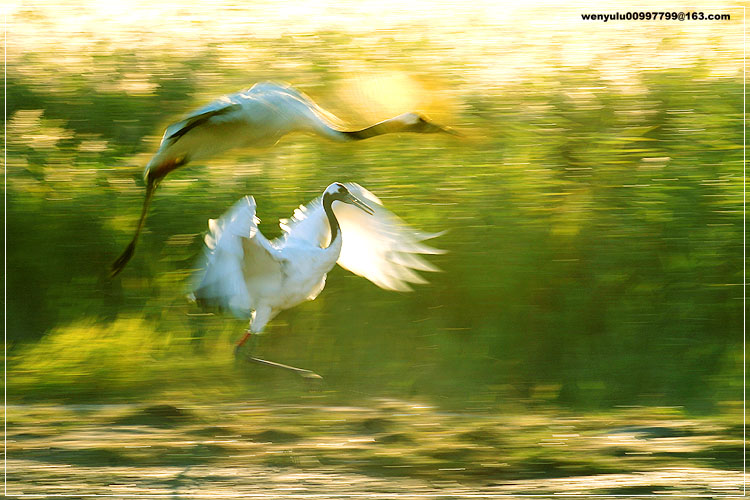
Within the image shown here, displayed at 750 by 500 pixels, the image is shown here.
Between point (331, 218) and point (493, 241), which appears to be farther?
point (493, 241)

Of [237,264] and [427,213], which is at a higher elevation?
[427,213]

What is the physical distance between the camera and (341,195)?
96.7 inches

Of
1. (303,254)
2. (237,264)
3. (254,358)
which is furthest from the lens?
(254,358)

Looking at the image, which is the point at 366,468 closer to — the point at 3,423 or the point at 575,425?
the point at 575,425

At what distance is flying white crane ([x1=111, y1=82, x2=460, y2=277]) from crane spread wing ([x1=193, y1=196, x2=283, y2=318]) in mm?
217

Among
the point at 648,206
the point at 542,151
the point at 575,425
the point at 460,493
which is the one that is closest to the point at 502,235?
the point at 542,151

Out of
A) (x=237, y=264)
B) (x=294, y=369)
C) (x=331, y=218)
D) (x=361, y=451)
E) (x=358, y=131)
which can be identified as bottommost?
(x=361, y=451)

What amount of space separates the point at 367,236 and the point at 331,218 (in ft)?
0.40

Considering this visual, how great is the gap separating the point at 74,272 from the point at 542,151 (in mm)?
1517

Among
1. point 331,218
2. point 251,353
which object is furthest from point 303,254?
point 251,353

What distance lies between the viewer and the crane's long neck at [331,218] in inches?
95.1

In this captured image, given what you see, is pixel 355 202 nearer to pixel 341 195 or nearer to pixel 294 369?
pixel 341 195

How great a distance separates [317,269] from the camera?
239 centimetres

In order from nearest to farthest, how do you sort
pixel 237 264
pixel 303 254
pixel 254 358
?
pixel 237 264 < pixel 303 254 < pixel 254 358
